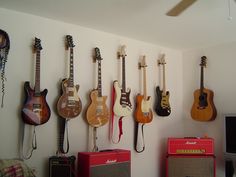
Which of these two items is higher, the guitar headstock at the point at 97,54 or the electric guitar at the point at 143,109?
the guitar headstock at the point at 97,54

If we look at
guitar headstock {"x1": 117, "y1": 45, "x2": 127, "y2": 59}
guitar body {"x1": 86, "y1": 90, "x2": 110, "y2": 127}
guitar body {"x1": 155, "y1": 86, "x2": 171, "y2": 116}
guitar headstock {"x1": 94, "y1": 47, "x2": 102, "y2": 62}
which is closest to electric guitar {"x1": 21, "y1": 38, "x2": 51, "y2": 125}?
guitar body {"x1": 86, "y1": 90, "x2": 110, "y2": 127}

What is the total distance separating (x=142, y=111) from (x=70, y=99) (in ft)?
2.86

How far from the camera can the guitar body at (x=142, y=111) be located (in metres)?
2.93

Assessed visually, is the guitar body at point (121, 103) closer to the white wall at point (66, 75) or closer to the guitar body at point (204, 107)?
the white wall at point (66, 75)

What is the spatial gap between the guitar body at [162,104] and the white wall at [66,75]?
79 millimetres

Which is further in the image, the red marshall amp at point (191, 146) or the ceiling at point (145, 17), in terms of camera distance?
the red marshall amp at point (191, 146)

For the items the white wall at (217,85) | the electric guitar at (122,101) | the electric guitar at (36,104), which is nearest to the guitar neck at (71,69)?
the electric guitar at (36,104)

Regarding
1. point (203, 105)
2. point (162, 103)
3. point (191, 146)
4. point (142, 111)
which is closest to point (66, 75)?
point (142, 111)

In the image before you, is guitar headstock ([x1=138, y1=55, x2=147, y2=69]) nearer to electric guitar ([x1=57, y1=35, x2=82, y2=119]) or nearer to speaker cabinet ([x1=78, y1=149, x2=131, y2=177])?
electric guitar ([x1=57, y1=35, x2=82, y2=119])

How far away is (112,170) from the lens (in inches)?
94.4

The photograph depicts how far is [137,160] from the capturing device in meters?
2.99

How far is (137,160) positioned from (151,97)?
0.73m

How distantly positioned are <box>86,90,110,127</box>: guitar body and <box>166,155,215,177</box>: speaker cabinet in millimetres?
871

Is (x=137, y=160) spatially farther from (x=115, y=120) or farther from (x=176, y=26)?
(x=176, y=26)
